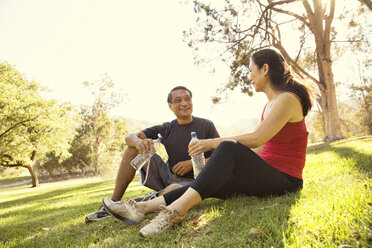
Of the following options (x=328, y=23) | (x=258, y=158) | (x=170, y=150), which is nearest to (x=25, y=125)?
(x=170, y=150)

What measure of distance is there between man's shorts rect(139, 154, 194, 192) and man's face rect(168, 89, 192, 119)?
0.92 m

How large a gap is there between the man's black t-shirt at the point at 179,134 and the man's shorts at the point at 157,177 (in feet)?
0.85

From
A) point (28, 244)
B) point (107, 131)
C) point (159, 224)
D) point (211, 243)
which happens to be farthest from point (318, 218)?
point (107, 131)

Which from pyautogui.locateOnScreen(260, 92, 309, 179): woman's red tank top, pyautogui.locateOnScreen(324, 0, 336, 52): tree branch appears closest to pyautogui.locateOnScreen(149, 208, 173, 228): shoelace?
pyautogui.locateOnScreen(260, 92, 309, 179): woman's red tank top

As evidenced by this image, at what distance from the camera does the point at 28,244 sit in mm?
2930

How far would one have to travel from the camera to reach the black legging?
2250 mm

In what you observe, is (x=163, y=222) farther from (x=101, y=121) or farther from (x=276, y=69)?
(x=101, y=121)

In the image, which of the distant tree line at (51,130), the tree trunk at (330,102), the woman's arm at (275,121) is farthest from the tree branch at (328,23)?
the distant tree line at (51,130)

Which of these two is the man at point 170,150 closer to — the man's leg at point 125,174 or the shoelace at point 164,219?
the man's leg at point 125,174

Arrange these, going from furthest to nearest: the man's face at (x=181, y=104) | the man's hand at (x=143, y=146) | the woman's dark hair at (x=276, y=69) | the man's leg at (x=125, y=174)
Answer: the man's face at (x=181, y=104) < the man's leg at (x=125, y=174) < the man's hand at (x=143, y=146) < the woman's dark hair at (x=276, y=69)

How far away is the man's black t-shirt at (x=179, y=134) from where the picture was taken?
3.96m

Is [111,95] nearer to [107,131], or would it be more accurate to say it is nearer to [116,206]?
[107,131]

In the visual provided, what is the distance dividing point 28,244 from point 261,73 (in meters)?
3.68

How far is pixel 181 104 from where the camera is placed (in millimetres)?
4117
